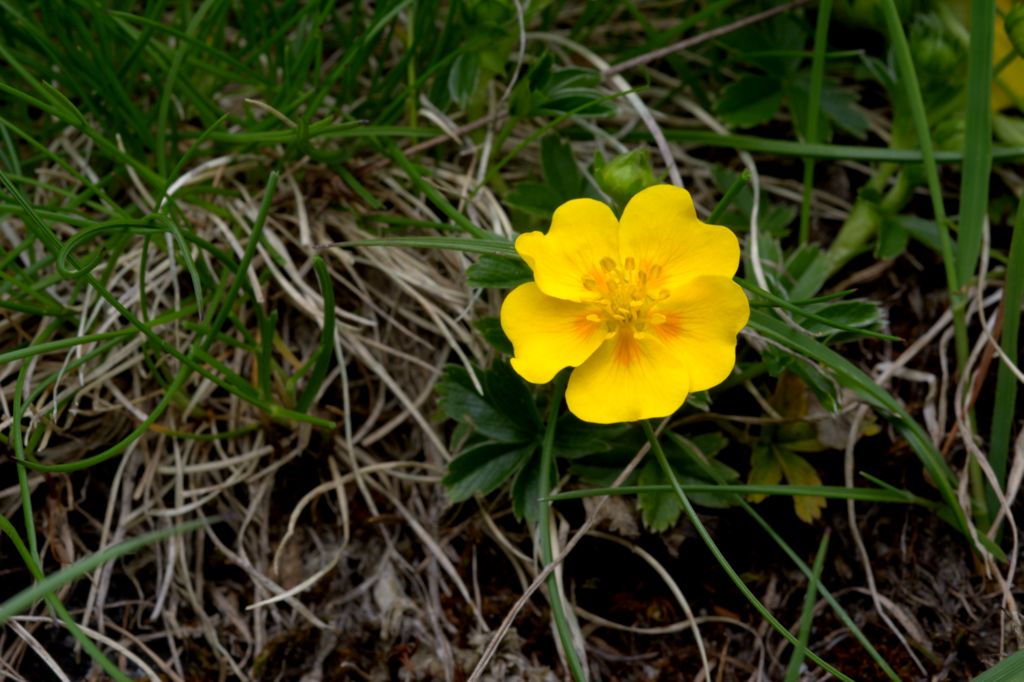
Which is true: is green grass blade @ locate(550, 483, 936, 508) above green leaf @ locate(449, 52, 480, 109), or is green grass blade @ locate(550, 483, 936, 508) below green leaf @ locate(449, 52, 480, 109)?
below

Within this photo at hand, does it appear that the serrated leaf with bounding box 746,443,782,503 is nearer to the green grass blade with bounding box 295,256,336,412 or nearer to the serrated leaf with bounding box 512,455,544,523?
the serrated leaf with bounding box 512,455,544,523

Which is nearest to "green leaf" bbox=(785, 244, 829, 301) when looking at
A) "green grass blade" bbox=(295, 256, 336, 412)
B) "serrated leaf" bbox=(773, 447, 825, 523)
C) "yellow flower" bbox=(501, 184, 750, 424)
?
"serrated leaf" bbox=(773, 447, 825, 523)

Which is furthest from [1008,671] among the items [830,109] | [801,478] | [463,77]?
[463,77]

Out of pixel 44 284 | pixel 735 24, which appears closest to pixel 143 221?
pixel 44 284

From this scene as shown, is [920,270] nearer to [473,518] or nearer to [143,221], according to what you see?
[473,518]

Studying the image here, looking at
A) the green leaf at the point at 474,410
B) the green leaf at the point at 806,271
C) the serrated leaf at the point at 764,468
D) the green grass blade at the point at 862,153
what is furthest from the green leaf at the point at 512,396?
the green grass blade at the point at 862,153

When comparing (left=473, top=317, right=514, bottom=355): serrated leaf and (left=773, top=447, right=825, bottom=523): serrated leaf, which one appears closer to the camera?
(left=473, top=317, right=514, bottom=355): serrated leaf

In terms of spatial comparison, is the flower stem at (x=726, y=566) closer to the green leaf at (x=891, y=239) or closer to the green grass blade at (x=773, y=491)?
the green grass blade at (x=773, y=491)
